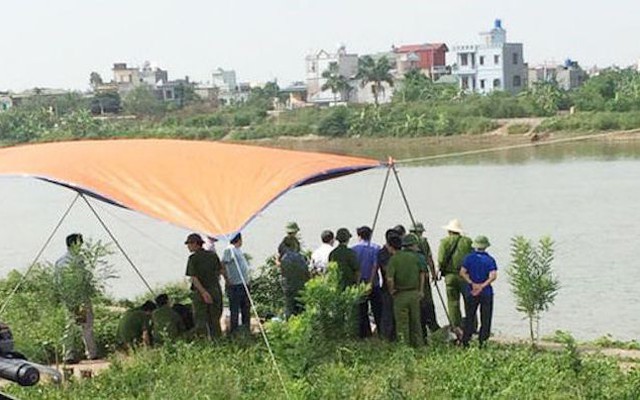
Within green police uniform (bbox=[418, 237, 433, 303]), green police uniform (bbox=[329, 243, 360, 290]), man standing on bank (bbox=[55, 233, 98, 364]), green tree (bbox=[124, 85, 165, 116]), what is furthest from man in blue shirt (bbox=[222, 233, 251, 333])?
green tree (bbox=[124, 85, 165, 116])

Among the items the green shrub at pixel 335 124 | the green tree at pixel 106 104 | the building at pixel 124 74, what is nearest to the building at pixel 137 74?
the building at pixel 124 74

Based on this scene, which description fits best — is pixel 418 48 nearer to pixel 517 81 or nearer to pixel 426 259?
pixel 517 81

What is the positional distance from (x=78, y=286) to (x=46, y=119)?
77.7 meters

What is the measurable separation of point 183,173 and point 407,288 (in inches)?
91.8

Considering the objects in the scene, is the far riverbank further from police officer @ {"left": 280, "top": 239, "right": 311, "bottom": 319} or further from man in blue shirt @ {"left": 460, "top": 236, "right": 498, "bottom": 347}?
man in blue shirt @ {"left": 460, "top": 236, "right": 498, "bottom": 347}

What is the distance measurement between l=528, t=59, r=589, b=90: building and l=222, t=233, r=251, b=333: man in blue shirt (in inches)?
3652

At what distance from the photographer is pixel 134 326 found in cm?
1032

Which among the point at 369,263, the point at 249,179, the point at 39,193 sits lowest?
Result: the point at 39,193

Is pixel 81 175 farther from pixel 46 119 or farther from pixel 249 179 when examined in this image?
pixel 46 119

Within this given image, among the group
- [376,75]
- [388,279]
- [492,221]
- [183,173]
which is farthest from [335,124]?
[388,279]

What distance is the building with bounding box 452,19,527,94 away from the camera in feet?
291

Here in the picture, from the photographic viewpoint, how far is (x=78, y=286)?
9969 mm

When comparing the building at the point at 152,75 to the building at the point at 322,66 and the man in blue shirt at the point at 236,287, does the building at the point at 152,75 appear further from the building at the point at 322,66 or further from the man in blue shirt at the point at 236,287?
the man in blue shirt at the point at 236,287

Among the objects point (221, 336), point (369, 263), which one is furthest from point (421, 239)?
point (221, 336)
